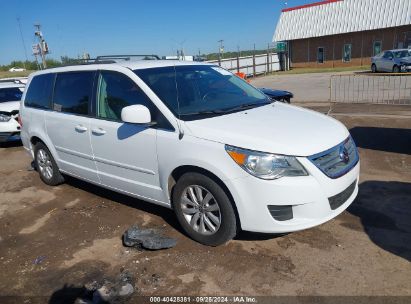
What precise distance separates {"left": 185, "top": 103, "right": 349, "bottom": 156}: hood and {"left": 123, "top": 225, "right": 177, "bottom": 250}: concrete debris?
→ 46.6 inches

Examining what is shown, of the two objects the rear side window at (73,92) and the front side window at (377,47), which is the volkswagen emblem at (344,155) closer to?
the rear side window at (73,92)

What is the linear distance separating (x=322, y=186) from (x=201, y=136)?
1183mm

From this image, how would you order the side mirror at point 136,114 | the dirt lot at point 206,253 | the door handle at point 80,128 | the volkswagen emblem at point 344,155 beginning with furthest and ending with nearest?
the door handle at point 80,128 → the side mirror at point 136,114 → the volkswagen emblem at point 344,155 → the dirt lot at point 206,253

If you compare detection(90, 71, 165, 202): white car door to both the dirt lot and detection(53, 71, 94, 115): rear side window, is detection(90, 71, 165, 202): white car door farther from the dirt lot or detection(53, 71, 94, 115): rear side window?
the dirt lot

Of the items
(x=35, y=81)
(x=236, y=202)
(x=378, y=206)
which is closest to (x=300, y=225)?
(x=236, y=202)

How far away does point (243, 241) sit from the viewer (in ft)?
12.7

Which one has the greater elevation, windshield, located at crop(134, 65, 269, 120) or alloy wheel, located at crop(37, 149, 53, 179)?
windshield, located at crop(134, 65, 269, 120)

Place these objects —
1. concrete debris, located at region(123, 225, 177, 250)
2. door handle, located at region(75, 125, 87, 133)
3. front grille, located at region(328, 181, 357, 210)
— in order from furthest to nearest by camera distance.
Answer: door handle, located at region(75, 125, 87, 133), concrete debris, located at region(123, 225, 177, 250), front grille, located at region(328, 181, 357, 210)

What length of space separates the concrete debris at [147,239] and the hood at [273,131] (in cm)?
118

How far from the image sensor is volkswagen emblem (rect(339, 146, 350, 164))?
11.8ft

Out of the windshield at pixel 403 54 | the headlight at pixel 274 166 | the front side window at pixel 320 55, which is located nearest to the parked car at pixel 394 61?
the windshield at pixel 403 54

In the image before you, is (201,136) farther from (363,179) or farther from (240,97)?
(363,179)

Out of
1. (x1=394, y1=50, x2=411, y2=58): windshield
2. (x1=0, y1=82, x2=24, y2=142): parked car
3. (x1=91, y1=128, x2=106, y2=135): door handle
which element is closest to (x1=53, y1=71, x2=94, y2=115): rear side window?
(x1=91, y1=128, x2=106, y2=135): door handle

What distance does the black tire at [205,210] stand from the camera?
3502mm
